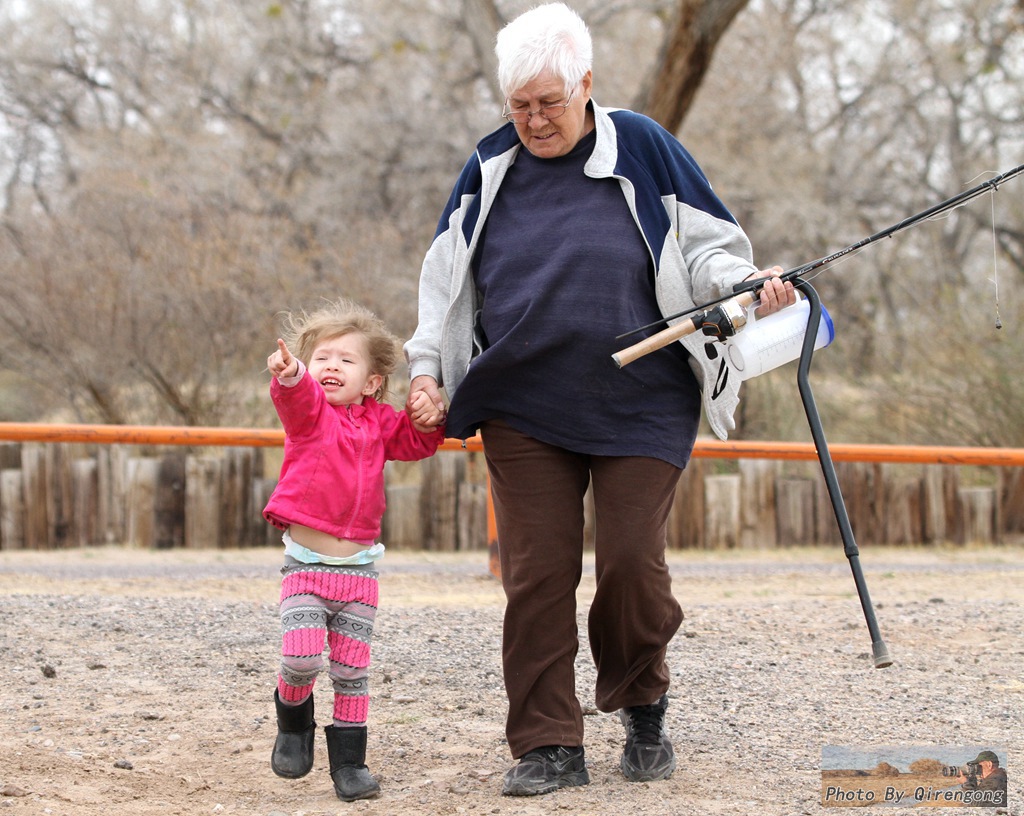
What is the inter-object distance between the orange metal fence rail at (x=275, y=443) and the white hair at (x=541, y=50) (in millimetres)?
2648

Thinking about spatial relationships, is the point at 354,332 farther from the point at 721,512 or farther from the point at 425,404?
the point at 721,512

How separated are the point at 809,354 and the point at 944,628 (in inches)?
107

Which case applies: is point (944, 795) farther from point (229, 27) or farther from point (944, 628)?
point (229, 27)

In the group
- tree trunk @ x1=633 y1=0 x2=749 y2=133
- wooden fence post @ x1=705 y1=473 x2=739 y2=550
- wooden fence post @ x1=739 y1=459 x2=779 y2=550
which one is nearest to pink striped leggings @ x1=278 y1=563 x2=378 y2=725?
wooden fence post @ x1=705 y1=473 x2=739 y2=550

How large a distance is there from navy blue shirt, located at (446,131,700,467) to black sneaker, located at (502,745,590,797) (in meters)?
0.76

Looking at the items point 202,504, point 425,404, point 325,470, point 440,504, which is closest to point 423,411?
point 425,404

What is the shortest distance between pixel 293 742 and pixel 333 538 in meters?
0.54

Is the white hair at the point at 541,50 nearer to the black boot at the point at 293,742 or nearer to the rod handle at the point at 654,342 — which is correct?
the rod handle at the point at 654,342

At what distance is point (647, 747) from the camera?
3322 millimetres

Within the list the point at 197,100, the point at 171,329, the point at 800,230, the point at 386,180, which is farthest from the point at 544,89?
the point at 197,100

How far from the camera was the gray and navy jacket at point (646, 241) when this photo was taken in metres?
3.22

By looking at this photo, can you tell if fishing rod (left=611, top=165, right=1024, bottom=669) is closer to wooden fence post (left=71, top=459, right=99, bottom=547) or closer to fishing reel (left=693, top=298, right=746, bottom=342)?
fishing reel (left=693, top=298, right=746, bottom=342)

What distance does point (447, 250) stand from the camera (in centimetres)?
345

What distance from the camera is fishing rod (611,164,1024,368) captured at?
119 inches
